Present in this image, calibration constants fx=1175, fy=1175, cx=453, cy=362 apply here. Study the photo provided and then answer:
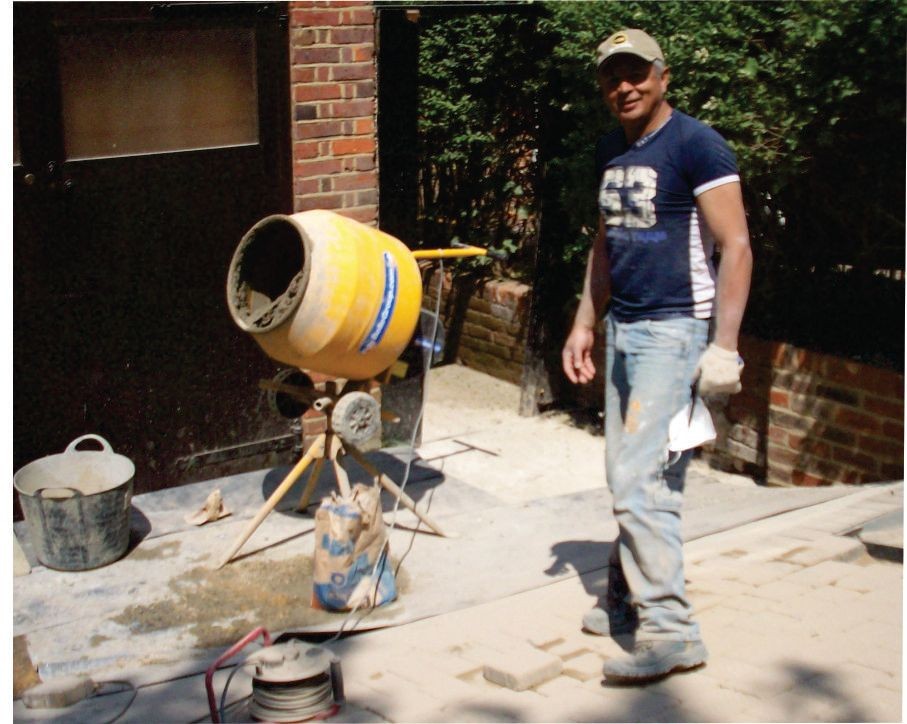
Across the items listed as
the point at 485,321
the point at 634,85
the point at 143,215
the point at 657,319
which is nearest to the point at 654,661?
the point at 657,319

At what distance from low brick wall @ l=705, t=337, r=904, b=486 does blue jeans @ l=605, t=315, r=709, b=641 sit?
236 cm

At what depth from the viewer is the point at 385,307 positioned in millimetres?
4820

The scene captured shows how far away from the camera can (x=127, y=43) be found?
5426 millimetres

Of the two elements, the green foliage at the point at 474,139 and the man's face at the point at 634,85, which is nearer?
the man's face at the point at 634,85

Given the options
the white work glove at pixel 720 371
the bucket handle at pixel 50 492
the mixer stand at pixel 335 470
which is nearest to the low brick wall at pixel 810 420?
the mixer stand at pixel 335 470

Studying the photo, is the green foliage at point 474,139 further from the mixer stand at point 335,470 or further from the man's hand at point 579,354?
the man's hand at point 579,354

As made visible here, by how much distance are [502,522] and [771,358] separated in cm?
181

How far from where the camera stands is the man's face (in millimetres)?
3736

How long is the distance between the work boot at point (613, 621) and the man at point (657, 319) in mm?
241

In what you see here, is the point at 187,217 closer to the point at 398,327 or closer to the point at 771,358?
the point at 398,327

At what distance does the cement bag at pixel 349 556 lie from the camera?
Result: 452cm

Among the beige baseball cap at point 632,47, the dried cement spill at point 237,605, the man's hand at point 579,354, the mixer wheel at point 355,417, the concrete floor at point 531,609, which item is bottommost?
the dried cement spill at point 237,605

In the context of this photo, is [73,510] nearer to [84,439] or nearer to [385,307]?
[84,439]

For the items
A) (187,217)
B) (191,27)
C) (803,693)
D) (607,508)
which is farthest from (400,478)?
(803,693)
